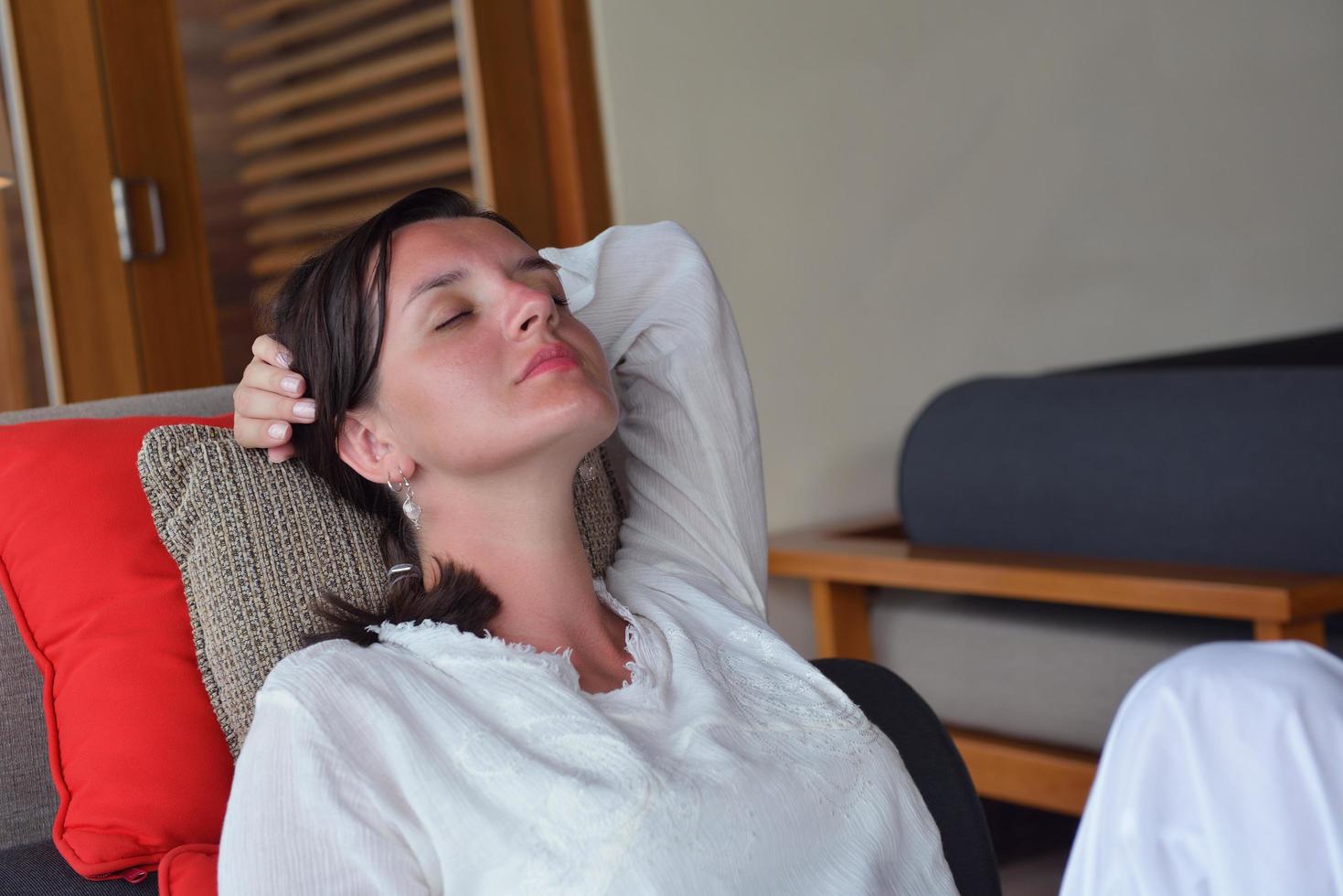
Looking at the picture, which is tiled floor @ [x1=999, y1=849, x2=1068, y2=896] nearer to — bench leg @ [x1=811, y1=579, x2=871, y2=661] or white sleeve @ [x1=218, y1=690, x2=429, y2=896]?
bench leg @ [x1=811, y1=579, x2=871, y2=661]

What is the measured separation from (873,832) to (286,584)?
1.81ft

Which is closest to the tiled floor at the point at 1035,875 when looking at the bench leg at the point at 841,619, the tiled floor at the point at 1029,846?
the tiled floor at the point at 1029,846

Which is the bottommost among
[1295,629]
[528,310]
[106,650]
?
[1295,629]

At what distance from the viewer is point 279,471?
4.09ft

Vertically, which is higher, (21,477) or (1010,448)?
(21,477)

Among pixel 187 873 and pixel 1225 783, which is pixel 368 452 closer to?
pixel 187 873

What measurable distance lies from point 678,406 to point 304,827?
67cm

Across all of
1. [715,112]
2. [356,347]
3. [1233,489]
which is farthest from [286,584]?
[715,112]

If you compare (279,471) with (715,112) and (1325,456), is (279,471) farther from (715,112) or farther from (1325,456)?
(715,112)

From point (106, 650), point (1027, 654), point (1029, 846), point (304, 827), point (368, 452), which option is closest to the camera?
point (304, 827)

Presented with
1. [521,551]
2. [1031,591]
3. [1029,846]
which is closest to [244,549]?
[521,551]

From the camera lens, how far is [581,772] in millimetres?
1042

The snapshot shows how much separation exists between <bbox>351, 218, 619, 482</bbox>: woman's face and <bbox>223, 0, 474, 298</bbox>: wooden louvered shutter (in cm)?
135

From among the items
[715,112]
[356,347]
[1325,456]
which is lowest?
[1325,456]
